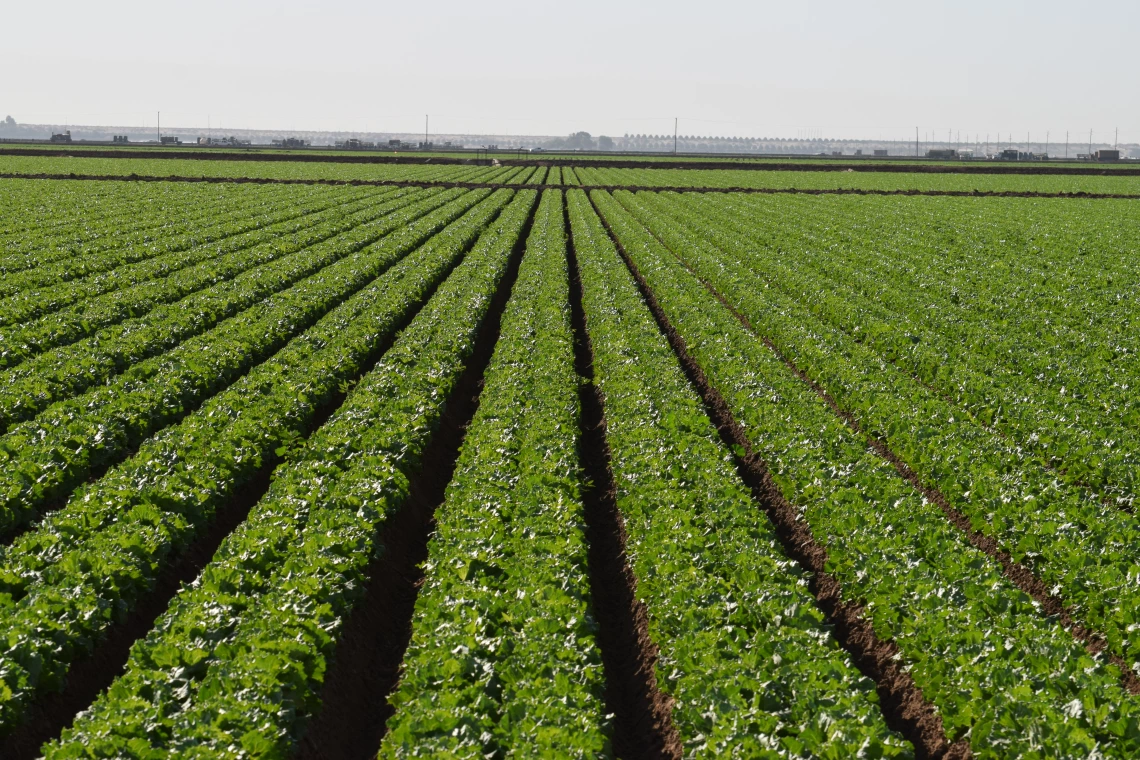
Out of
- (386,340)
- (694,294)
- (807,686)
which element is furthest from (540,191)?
(807,686)

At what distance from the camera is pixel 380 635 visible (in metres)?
9.48

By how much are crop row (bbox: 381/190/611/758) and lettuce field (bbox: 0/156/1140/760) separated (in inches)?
1.6

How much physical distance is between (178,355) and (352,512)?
8.57 m

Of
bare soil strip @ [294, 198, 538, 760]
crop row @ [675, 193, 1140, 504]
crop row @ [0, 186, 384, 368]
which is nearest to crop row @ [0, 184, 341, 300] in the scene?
crop row @ [0, 186, 384, 368]

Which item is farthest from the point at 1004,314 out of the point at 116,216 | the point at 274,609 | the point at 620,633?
the point at 116,216

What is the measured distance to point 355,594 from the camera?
8977mm

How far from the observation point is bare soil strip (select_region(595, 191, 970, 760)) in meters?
7.64

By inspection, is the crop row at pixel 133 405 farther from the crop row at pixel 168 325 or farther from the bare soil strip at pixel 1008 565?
the bare soil strip at pixel 1008 565

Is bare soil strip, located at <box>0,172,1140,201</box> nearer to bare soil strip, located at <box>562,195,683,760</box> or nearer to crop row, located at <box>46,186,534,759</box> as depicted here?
crop row, located at <box>46,186,534,759</box>

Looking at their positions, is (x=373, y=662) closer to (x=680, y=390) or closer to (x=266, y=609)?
(x=266, y=609)

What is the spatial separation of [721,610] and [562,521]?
2.54 meters

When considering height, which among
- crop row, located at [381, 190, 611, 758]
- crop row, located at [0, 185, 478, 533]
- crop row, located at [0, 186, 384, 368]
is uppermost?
crop row, located at [0, 186, 384, 368]

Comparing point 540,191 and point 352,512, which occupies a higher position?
point 540,191

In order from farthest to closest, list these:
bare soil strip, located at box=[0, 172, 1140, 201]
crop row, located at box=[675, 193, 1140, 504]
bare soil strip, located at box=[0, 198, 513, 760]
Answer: bare soil strip, located at box=[0, 172, 1140, 201], crop row, located at box=[675, 193, 1140, 504], bare soil strip, located at box=[0, 198, 513, 760]
